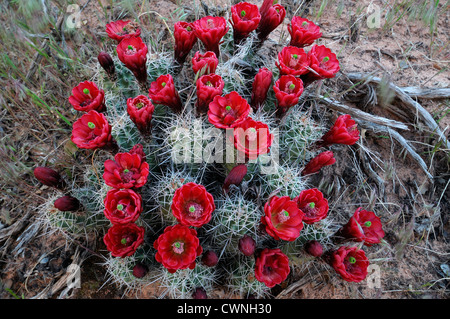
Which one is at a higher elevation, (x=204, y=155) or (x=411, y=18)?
(x=411, y=18)

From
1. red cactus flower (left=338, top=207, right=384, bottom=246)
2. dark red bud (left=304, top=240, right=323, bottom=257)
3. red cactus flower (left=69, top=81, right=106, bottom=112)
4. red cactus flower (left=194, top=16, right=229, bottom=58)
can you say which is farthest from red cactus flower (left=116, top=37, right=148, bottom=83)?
red cactus flower (left=338, top=207, right=384, bottom=246)

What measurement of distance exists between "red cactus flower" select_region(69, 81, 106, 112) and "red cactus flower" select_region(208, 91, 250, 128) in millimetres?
693

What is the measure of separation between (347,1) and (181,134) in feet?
8.76

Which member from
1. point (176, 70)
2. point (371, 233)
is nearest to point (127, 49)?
point (176, 70)

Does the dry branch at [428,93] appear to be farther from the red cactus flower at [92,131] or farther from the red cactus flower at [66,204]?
the red cactus flower at [66,204]

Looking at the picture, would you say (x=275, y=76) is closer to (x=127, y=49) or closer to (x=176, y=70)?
(x=176, y=70)

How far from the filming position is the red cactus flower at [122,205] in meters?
1.53

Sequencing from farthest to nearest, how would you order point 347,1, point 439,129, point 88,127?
point 347,1
point 439,129
point 88,127

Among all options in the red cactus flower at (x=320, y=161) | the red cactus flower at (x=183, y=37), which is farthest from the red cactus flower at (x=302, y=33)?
the red cactus flower at (x=320, y=161)

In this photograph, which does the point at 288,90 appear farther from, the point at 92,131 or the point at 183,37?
the point at 92,131

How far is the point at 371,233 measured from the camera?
6.13 ft

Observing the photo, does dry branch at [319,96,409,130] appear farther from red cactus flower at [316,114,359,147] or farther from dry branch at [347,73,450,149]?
red cactus flower at [316,114,359,147]

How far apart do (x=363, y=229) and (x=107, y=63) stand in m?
1.91
